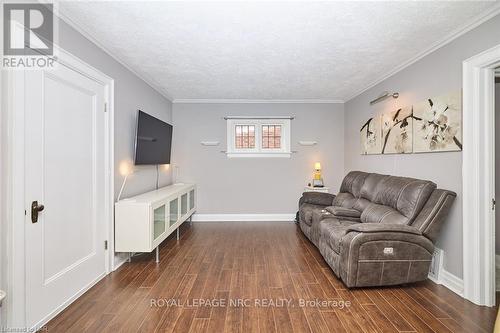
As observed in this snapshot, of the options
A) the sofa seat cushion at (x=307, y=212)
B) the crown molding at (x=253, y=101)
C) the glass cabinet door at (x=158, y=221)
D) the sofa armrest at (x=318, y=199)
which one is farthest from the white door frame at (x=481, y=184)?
the glass cabinet door at (x=158, y=221)

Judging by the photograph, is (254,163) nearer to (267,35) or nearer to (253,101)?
(253,101)

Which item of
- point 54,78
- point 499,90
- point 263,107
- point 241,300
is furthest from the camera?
point 263,107

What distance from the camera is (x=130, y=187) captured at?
3.30 metres

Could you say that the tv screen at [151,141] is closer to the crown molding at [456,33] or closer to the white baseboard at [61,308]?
the white baseboard at [61,308]

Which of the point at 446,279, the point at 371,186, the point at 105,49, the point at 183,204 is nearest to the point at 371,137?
the point at 371,186

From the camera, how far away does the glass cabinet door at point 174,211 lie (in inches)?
143

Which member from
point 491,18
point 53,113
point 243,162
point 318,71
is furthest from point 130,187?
point 491,18

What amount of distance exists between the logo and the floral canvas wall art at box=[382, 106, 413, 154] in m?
3.76

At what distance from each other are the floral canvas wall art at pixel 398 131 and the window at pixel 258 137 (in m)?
1.95

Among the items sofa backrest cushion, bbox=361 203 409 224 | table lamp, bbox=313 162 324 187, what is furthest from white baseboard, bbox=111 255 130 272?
table lamp, bbox=313 162 324 187

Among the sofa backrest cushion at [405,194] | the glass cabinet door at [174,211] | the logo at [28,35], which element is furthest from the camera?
the glass cabinet door at [174,211]

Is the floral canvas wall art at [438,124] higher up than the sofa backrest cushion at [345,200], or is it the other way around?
the floral canvas wall art at [438,124]

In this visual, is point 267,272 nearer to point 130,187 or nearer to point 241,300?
point 241,300

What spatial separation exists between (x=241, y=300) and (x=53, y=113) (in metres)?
2.25
